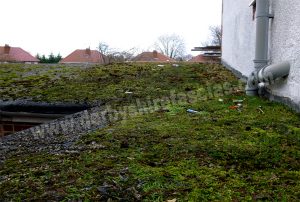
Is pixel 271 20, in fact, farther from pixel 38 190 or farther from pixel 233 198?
pixel 38 190

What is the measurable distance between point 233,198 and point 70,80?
5.85 m

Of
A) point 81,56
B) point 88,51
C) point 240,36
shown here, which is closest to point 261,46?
point 240,36

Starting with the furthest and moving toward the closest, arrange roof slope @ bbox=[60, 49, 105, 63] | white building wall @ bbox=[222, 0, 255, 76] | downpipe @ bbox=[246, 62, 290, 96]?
1. roof slope @ bbox=[60, 49, 105, 63]
2. white building wall @ bbox=[222, 0, 255, 76]
3. downpipe @ bbox=[246, 62, 290, 96]

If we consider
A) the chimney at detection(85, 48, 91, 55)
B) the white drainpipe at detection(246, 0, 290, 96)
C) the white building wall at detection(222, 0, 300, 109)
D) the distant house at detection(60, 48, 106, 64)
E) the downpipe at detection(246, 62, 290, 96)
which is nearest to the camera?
the white building wall at detection(222, 0, 300, 109)

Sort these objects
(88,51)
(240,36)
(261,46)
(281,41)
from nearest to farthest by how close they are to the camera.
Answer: (281,41) < (261,46) < (240,36) < (88,51)

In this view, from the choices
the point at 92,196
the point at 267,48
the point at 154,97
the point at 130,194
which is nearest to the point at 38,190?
the point at 92,196

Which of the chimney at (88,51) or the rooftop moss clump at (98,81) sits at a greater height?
the chimney at (88,51)

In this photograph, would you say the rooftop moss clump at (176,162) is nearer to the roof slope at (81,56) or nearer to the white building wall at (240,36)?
the white building wall at (240,36)

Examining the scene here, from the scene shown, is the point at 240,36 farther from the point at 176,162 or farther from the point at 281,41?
the point at 176,162

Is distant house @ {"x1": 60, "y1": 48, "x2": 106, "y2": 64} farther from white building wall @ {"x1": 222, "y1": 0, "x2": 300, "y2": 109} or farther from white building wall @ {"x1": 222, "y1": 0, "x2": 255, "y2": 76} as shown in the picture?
white building wall @ {"x1": 222, "y1": 0, "x2": 300, "y2": 109}

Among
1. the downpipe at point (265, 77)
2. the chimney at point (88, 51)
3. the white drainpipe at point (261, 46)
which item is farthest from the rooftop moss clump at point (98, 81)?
the chimney at point (88, 51)

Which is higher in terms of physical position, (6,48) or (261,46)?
(6,48)

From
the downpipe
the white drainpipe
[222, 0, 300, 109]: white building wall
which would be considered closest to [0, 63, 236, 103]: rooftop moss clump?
[222, 0, 300, 109]: white building wall

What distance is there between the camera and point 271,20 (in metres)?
4.98
